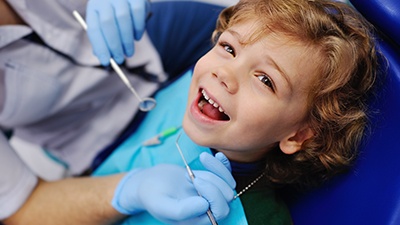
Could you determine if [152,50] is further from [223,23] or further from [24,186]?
[24,186]

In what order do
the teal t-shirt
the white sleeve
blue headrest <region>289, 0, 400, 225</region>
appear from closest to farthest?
blue headrest <region>289, 0, 400, 225</region> < the teal t-shirt < the white sleeve

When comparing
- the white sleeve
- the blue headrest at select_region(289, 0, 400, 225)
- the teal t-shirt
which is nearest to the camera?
the blue headrest at select_region(289, 0, 400, 225)

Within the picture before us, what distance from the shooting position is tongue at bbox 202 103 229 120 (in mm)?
854

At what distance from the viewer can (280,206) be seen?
3.07 ft

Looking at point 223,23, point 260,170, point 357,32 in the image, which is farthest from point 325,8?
point 260,170

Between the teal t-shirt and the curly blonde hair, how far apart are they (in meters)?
0.09

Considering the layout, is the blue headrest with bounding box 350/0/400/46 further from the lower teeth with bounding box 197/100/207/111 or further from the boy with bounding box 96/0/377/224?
the lower teeth with bounding box 197/100/207/111

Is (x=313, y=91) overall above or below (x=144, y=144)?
above

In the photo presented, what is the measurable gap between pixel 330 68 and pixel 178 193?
37 cm

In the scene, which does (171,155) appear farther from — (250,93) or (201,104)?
(250,93)

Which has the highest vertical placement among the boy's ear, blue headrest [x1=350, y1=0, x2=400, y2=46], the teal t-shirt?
blue headrest [x1=350, y1=0, x2=400, y2=46]

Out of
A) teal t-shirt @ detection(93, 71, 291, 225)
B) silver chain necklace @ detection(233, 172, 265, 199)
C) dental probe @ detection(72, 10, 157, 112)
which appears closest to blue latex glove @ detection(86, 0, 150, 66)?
dental probe @ detection(72, 10, 157, 112)

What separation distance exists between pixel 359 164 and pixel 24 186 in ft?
2.42

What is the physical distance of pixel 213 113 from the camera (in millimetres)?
857
